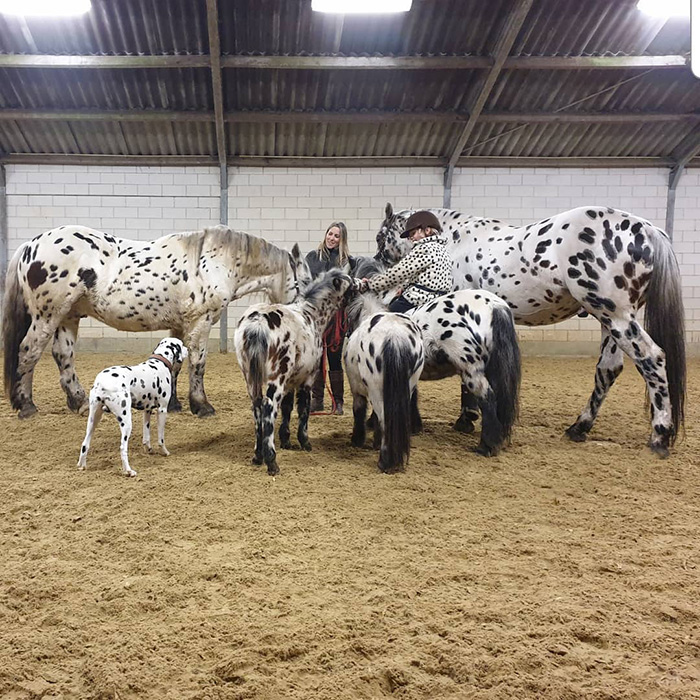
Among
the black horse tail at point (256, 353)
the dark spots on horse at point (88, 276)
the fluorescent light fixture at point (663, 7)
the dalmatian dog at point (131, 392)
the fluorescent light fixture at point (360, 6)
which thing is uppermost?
the fluorescent light fixture at point (663, 7)

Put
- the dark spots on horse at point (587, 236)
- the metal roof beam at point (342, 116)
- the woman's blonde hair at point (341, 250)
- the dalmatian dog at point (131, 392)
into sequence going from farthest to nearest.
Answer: the metal roof beam at point (342, 116) → the woman's blonde hair at point (341, 250) → the dark spots on horse at point (587, 236) → the dalmatian dog at point (131, 392)

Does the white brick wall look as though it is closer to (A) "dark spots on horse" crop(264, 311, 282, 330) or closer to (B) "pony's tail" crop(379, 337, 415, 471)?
(A) "dark spots on horse" crop(264, 311, 282, 330)

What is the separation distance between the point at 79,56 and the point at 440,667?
31.3 ft

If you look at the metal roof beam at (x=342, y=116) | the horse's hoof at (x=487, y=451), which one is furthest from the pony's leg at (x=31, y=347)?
the metal roof beam at (x=342, y=116)

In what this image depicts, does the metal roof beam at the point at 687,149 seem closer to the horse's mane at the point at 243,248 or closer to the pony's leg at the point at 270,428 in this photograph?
the horse's mane at the point at 243,248

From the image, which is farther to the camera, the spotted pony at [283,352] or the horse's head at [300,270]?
the horse's head at [300,270]

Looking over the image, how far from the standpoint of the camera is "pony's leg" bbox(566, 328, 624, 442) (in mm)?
4980

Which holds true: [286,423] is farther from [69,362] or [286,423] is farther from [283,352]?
[69,362]

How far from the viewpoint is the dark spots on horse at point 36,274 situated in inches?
223

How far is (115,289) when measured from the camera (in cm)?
569

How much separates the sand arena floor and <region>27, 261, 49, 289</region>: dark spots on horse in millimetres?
1906

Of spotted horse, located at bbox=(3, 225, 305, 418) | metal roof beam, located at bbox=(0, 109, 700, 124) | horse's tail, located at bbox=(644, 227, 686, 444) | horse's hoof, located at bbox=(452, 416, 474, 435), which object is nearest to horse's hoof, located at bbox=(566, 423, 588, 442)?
horse's tail, located at bbox=(644, 227, 686, 444)

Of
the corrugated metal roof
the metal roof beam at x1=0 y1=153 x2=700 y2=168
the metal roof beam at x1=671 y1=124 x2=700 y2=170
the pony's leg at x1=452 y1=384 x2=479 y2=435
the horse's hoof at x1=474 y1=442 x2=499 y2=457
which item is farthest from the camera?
the metal roof beam at x1=0 y1=153 x2=700 y2=168

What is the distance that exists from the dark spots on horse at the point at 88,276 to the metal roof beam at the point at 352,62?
171 inches
